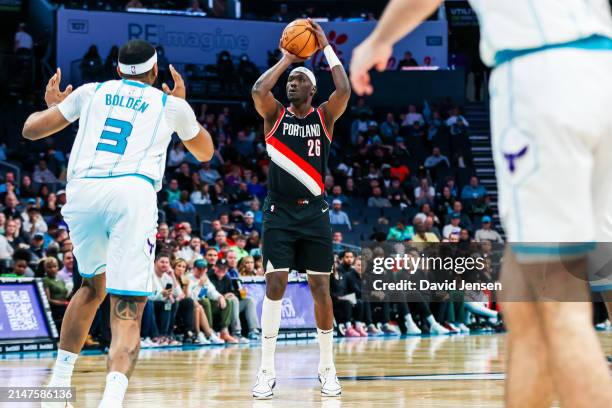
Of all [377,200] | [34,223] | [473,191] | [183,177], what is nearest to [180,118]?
[34,223]

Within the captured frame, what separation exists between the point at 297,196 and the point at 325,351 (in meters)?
1.34

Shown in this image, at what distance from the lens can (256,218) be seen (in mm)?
21312

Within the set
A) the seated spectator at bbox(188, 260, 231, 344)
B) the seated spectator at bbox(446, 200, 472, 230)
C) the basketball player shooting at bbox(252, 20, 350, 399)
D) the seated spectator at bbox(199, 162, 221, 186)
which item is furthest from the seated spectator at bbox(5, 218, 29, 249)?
the seated spectator at bbox(446, 200, 472, 230)

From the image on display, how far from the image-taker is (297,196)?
866cm

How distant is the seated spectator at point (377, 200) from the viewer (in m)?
24.9

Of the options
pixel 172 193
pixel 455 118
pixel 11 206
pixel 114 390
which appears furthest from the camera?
pixel 455 118

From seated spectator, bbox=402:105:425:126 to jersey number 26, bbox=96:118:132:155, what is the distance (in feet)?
79.8

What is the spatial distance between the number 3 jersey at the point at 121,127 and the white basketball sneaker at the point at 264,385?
8.17 ft

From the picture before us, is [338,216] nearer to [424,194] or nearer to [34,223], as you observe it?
[424,194]

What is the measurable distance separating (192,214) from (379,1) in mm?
17178

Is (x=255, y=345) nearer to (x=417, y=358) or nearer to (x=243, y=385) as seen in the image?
(x=417, y=358)

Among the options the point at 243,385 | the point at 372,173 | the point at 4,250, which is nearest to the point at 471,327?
the point at 372,173

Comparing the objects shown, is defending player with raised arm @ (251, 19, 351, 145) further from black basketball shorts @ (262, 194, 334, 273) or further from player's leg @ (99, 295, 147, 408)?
player's leg @ (99, 295, 147, 408)

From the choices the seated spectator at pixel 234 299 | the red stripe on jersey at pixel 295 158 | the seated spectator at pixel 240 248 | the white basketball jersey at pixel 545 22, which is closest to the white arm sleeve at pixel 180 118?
the red stripe on jersey at pixel 295 158
